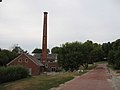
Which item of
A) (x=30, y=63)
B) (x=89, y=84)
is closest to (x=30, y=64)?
(x=30, y=63)

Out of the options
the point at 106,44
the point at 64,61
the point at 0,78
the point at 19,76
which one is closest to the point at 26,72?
the point at 19,76

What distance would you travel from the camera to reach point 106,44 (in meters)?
154

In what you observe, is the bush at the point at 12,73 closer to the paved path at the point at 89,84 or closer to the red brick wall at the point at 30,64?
the paved path at the point at 89,84

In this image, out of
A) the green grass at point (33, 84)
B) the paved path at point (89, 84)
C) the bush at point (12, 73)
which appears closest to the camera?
the paved path at point (89, 84)

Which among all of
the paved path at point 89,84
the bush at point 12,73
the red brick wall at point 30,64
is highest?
the red brick wall at point 30,64

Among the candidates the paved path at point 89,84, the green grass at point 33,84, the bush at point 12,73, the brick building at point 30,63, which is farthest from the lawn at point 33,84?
the brick building at point 30,63

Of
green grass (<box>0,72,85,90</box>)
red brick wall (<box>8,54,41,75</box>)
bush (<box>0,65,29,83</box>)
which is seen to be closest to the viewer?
green grass (<box>0,72,85,90</box>)

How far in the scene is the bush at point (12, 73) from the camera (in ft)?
127

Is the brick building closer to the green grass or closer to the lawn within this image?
the lawn

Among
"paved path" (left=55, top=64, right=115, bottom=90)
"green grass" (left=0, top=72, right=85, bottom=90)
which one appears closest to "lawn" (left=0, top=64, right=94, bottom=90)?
"green grass" (left=0, top=72, right=85, bottom=90)

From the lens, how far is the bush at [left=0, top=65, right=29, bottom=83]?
3860 cm

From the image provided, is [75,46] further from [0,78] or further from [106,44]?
[106,44]

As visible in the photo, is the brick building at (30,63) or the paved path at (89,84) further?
the brick building at (30,63)

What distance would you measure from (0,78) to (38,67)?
32.6 m
